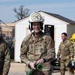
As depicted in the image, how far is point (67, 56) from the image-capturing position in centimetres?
1421

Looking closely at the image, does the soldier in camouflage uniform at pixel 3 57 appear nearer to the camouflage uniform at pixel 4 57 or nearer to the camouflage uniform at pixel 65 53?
the camouflage uniform at pixel 4 57

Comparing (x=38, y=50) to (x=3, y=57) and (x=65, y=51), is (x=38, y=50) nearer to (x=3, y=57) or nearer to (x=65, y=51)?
(x=3, y=57)

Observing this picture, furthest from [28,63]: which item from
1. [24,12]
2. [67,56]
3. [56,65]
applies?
[24,12]

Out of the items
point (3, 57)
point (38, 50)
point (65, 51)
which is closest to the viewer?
point (38, 50)

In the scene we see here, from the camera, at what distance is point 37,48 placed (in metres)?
6.12

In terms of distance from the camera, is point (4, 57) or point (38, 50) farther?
point (4, 57)

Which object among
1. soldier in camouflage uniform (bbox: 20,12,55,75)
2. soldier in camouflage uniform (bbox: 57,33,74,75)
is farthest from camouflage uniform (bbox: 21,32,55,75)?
soldier in camouflage uniform (bbox: 57,33,74,75)

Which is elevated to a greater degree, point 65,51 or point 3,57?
point 3,57

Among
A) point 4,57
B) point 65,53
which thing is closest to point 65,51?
point 65,53

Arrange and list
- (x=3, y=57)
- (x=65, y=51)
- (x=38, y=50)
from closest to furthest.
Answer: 1. (x=38, y=50)
2. (x=3, y=57)
3. (x=65, y=51)

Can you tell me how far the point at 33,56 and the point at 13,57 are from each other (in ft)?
65.4

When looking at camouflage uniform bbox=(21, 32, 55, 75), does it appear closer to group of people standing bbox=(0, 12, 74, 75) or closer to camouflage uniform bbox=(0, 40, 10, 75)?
group of people standing bbox=(0, 12, 74, 75)

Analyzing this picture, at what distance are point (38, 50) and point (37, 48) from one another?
0.04 meters

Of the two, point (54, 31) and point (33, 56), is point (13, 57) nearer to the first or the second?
point (54, 31)
